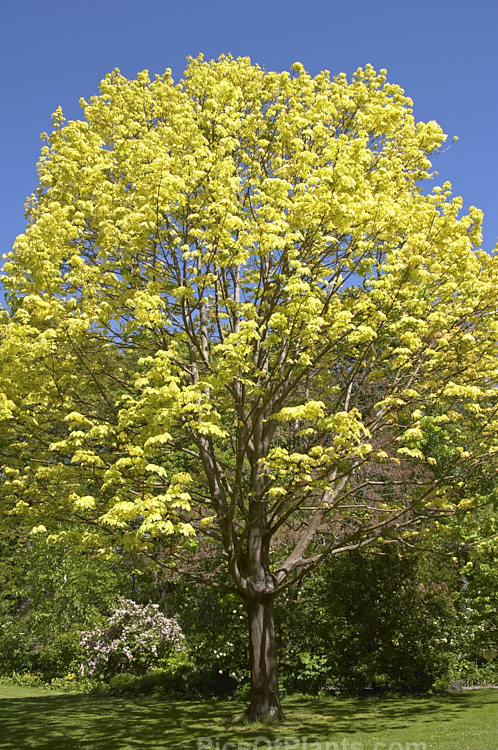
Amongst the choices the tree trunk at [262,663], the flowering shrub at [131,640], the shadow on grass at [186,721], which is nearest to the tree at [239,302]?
the tree trunk at [262,663]

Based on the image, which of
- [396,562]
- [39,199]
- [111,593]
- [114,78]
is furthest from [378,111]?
[111,593]

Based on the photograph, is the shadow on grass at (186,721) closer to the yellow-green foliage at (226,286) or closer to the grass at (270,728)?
the grass at (270,728)

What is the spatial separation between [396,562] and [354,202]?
8.15 meters

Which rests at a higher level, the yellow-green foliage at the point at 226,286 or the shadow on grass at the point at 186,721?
the yellow-green foliage at the point at 226,286

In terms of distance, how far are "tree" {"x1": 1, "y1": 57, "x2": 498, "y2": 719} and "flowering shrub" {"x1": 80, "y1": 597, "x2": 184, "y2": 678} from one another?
8.30 metres

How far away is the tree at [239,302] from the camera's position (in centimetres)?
725

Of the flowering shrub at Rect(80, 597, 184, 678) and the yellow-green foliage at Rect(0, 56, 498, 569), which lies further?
the flowering shrub at Rect(80, 597, 184, 678)

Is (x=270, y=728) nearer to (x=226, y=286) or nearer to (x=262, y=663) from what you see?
(x=262, y=663)

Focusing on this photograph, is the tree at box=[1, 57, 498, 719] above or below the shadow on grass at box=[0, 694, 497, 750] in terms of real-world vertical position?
above

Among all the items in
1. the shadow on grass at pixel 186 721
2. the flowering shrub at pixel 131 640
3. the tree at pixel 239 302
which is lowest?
the shadow on grass at pixel 186 721

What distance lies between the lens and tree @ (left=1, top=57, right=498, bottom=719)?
7246 millimetres

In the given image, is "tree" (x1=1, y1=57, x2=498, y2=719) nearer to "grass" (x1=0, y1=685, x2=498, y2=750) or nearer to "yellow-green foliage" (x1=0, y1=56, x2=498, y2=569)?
"yellow-green foliage" (x1=0, y1=56, x2=498, y2=569)

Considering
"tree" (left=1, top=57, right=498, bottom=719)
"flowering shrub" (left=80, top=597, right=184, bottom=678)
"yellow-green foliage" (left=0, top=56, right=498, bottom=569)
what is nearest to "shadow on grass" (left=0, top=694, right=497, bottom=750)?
"tree" (left=1, top=57, right=498, bottom=719)

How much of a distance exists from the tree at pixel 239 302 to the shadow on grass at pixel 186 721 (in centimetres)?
96
